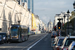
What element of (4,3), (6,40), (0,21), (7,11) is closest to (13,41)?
(6,40)

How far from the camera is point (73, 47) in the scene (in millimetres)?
8117

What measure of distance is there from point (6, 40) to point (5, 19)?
36538 millimetres

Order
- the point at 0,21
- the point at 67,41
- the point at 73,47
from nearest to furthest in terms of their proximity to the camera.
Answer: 1. the point at 73,47
2. the point at 67,41
3. the point at 0,21

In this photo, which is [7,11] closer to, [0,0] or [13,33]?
[0,0]

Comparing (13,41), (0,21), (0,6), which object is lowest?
(13,41)

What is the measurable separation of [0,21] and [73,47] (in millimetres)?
62808

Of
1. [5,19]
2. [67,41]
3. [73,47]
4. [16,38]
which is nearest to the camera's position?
[73,47]

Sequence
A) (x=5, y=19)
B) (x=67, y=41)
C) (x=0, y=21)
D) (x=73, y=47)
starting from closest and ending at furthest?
(x=73, y=47), (x=67, y=41), (x=0, y=21), (x=5, y=19)

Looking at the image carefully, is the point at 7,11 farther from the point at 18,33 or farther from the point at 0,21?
the point at 18,33

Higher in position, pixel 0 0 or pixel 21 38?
pixel 0 0

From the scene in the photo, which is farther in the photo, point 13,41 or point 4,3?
point 4,3

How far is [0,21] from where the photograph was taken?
69500 millimetres

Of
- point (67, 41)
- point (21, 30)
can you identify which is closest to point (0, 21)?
point (21, 30)

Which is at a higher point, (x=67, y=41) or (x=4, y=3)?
(x=4, y=3)
